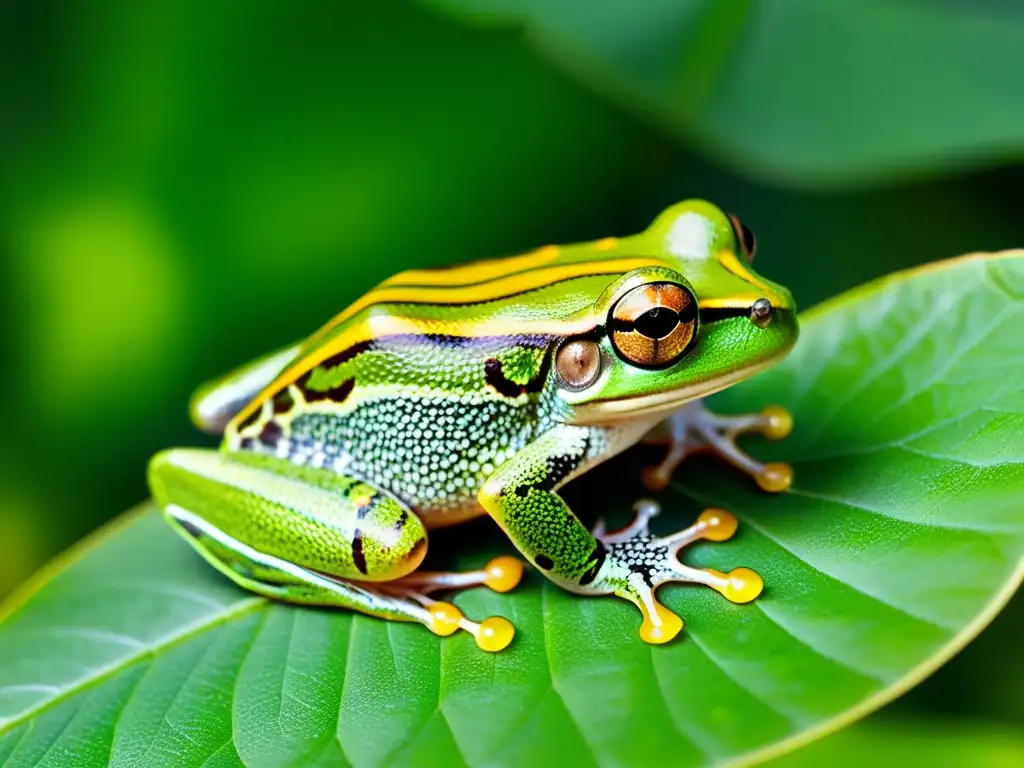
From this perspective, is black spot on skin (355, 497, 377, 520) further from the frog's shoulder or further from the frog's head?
the frog's head

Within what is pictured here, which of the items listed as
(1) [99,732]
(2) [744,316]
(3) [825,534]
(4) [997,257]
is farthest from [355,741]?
(4) [997,257]

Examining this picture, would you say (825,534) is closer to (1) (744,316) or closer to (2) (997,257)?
(1) (744,316)

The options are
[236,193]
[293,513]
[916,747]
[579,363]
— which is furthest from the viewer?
[236,193]

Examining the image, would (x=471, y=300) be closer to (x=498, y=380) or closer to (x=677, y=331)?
(x=498, y=380)

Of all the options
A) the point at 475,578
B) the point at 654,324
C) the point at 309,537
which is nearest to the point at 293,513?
the point at 309,537

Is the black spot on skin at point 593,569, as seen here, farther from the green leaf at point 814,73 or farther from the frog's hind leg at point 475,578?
the green leaf at point 814,73

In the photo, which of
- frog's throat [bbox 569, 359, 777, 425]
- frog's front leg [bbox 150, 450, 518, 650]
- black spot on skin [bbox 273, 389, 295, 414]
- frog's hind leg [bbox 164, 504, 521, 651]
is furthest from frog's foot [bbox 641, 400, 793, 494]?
black spot on skin [bbox 273, 389, 295, 414]

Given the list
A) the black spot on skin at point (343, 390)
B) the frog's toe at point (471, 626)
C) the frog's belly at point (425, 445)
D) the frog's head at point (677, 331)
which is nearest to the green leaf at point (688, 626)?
the frog's toe at point (471, 626)
